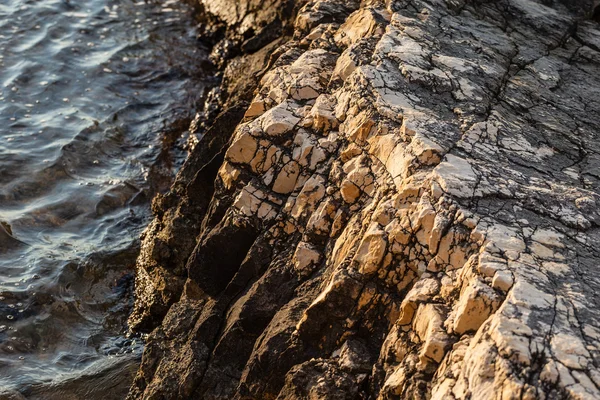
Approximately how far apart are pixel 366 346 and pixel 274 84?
6.37 feet

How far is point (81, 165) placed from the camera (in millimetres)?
6699

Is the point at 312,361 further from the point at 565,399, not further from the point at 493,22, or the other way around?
A: the point at 493,22

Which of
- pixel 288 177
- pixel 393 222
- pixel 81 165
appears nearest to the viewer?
pixel 393 222

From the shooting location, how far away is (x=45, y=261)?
5562 millimetres

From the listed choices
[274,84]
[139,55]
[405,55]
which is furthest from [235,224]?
[139,55]

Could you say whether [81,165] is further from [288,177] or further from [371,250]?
[371,250]

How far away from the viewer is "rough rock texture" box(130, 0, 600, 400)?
3.04 metres

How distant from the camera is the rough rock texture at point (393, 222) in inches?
120

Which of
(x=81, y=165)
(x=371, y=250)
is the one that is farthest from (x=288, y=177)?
(x=81, y=165)

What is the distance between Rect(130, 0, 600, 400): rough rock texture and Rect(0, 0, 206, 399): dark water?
48 cm

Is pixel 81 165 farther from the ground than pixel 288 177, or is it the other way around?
pixel 288 177

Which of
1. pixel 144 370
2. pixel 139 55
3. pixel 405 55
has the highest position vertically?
pixel 405 55

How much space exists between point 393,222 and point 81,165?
4046 millimetres

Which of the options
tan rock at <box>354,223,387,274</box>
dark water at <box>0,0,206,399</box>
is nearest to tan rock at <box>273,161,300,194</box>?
tan rock at <box>354,223,387,274</box>
